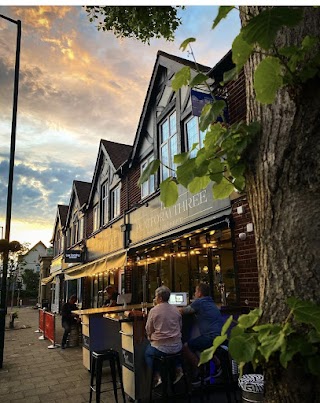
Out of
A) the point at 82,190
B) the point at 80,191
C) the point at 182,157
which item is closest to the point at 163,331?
the point at 182,157

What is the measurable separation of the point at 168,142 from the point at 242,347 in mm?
9330

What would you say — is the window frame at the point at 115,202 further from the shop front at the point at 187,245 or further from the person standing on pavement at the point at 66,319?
the person standing on pavement at the point at 66,319

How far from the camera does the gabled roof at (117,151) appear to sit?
1520 centimetres

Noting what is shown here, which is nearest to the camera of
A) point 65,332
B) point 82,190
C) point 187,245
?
point 187,245

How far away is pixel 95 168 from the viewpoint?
55.3ft

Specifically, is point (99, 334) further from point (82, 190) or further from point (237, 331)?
point (82, 190)

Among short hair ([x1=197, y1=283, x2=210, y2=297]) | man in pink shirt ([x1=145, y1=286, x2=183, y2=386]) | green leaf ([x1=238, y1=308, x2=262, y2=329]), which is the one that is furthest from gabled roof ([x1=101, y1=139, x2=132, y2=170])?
green leaf ([x1=238, y1=308, x2=262, y2=329])

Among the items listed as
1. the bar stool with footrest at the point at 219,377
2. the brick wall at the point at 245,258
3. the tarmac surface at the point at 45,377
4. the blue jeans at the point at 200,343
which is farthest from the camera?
the brick wall at the point at 245,258

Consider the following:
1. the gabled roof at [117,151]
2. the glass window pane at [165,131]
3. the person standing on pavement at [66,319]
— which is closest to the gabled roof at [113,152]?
the gabled roof at [117,151]

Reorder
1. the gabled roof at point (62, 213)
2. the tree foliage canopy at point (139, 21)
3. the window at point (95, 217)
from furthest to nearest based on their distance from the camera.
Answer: the gabled roof at point (62, 213), the window at point (95, 217), the tree foliage canopy at point (139, 21)

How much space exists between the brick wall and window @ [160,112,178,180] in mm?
3472

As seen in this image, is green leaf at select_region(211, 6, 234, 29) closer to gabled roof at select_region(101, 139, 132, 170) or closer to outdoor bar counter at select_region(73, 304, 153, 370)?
outdoor bar counter at select_region(73, 304, 153, 370)

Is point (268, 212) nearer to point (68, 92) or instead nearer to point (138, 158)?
point (68, 92)

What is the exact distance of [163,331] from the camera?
5027 millimetres
